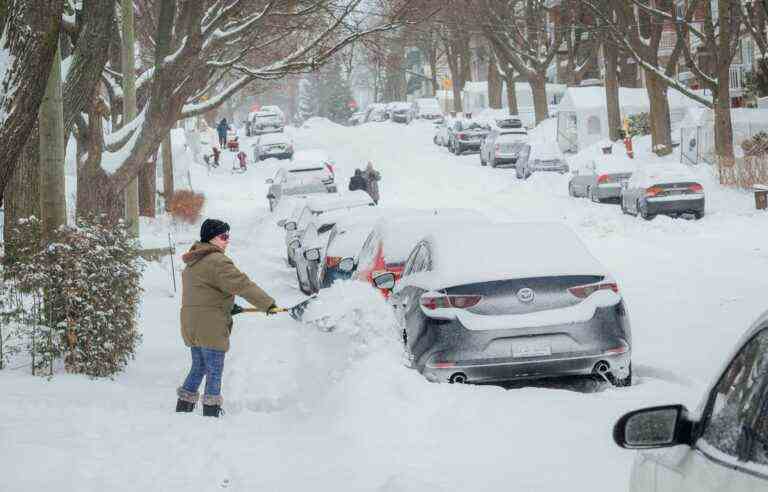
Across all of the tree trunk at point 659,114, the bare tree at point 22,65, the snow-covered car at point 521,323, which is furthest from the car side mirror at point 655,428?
the tree trunk at point 659,114

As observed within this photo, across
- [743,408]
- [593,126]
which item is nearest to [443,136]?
[593,126]

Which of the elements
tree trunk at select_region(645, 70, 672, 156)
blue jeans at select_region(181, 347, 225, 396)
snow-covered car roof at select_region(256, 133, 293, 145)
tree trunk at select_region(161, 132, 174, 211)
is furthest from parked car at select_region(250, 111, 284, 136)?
blue jeans at select_region(181, 347, 225, 396)

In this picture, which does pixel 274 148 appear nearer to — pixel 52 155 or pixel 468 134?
pixel 468 134

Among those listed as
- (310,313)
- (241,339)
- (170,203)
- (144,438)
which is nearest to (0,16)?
(144,438)

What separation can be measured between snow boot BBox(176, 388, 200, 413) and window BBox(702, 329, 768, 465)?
21.4ft

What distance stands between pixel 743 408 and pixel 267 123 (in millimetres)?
70275

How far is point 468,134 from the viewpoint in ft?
188

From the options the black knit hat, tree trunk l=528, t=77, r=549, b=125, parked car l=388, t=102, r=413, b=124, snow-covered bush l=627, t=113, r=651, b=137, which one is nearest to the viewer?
the black knit hat

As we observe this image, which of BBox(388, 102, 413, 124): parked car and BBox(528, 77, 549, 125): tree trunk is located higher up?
BBox(388, 102, 413, 124): parked car

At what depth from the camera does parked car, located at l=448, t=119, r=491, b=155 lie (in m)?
57.2

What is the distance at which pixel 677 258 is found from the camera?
70.0 ft

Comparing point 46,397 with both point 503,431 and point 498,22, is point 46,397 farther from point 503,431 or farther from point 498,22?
point 498,22

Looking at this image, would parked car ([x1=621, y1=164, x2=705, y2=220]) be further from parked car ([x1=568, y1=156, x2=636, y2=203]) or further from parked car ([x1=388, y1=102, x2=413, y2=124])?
parked car ([x1=388, y1=102, x2=413, y2=124])

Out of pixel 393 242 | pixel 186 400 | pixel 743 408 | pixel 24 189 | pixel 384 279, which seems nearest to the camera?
pixel 743 408
